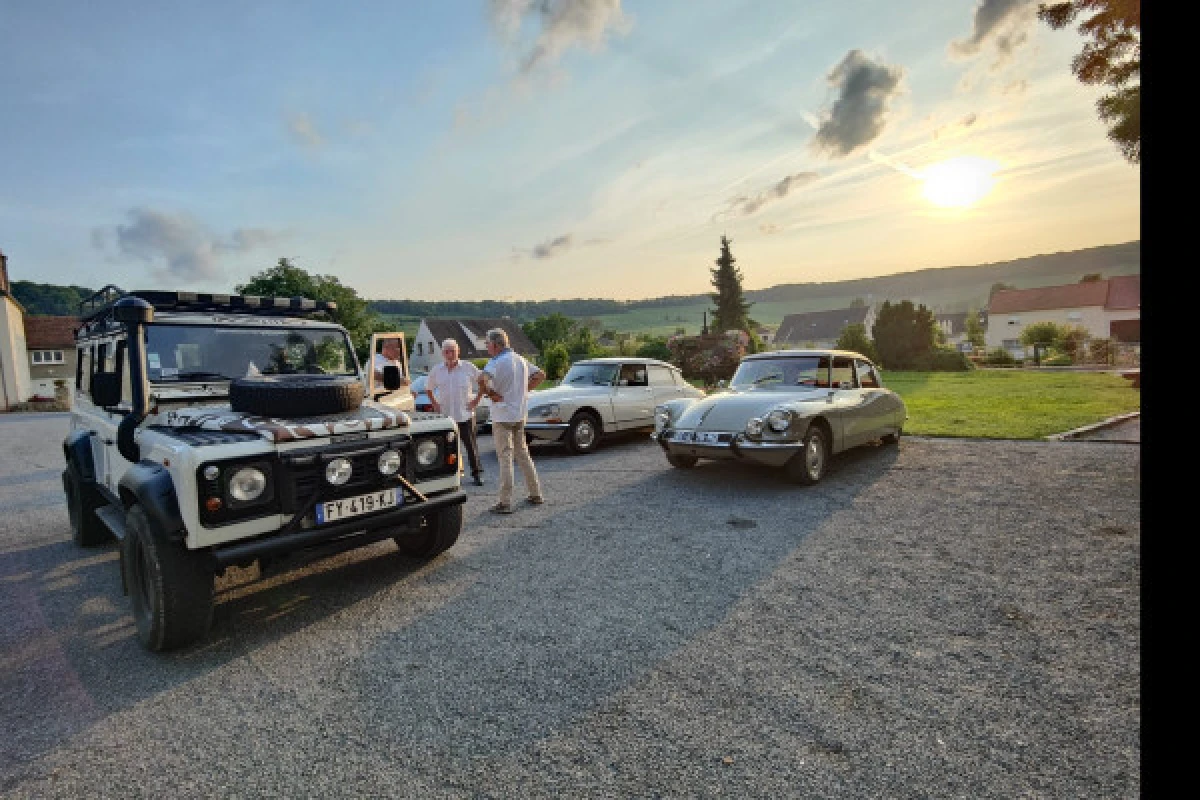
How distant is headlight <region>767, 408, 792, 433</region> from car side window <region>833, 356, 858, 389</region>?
1507mm

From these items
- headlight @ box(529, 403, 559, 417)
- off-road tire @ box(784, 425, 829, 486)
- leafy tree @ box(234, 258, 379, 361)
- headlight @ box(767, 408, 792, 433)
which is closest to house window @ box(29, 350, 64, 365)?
leafy tree @ box(234, 258, 379, 361)

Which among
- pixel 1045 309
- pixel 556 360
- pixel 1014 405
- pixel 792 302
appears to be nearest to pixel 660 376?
pixel 1014 405

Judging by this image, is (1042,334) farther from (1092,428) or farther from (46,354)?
(46,354)

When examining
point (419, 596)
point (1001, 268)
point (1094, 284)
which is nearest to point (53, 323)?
point (419, 596)

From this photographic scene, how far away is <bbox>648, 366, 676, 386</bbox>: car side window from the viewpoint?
36.0 ft

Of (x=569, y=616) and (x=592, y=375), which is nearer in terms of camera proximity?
(x=569, y=616)

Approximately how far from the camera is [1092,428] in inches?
389

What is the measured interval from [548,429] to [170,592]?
633cm

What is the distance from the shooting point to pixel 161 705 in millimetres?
3164

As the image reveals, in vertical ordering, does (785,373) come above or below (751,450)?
above

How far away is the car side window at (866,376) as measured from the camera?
8578 millimetres

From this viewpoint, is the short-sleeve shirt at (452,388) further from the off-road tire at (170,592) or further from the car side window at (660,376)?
the car side window at (660,376)

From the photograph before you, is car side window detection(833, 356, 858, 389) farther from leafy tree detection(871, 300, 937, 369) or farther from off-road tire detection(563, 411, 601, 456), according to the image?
leafy tree detection(871, 300, 937, 369)
